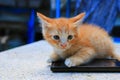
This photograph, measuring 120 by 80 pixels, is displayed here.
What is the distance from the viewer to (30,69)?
116 cm

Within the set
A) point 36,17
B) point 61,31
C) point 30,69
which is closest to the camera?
point 61,31

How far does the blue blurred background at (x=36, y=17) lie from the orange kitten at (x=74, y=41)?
82 cm

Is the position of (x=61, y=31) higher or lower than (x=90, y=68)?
higher

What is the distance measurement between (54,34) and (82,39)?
0.45ft

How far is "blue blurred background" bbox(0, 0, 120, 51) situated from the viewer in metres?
2.03

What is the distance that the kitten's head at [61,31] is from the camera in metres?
1.04

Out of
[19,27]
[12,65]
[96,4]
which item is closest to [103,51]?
[12,65]

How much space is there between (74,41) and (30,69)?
229 mm

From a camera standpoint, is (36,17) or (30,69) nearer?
(30,69)

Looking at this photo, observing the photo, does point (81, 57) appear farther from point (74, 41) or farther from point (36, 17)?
point (36, 17)

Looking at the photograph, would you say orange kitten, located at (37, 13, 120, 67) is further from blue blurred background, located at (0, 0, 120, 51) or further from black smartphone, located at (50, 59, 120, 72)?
blue blurred background, located at (0, 0, 120, 51)

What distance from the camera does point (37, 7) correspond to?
262 centimetres

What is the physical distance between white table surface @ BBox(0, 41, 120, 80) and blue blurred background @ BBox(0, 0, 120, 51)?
0.64 metres

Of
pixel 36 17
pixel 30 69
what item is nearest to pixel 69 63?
pixel 30 69
